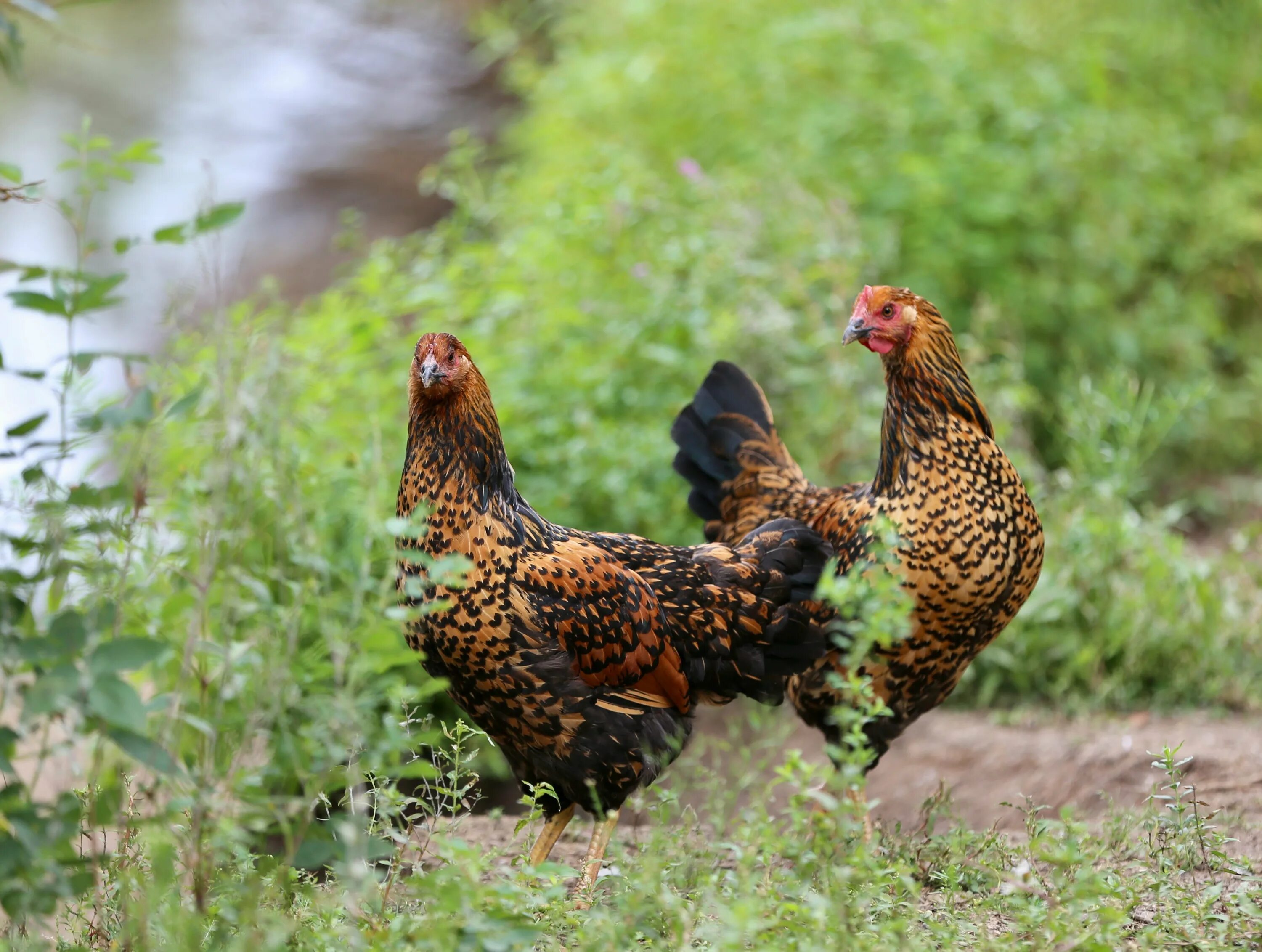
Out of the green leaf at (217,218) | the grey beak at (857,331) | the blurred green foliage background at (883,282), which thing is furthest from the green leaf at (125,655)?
the grey beak at (857,331)

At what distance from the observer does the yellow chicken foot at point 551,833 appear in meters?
3.12

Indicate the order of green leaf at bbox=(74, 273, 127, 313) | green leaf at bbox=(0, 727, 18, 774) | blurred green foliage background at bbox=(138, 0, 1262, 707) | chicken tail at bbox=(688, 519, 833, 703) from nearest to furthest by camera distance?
green leaf at bbox=(0, 727, 18, 774), green leaf at bbox=(74, 273, 127, 313), chicken tail at bbox=(688, 519, 833, 703), blurred green foliage background at bbox=(138, 0, 1262, 707)

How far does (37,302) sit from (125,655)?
72 cm

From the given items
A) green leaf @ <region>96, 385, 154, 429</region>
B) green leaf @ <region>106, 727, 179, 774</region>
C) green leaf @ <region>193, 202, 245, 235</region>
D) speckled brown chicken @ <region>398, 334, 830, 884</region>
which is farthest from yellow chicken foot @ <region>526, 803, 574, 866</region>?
green leaf @ <region>193, 202, 245, 235</region>

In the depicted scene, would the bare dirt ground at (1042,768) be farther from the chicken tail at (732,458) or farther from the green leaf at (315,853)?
the green leaf at (315,853)

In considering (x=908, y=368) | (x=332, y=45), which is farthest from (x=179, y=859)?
(x=332, y=45)

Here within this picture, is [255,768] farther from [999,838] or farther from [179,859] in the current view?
[999,838]

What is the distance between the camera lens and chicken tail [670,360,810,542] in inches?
152

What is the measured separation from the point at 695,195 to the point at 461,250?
3.79 feet

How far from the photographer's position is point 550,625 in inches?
114

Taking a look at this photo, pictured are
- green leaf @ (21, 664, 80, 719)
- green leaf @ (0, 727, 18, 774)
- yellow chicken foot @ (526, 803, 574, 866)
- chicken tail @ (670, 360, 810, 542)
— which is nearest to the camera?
green leaf @ (21, 664, 80, 719)

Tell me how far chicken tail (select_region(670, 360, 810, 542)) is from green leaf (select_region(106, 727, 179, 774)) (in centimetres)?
214

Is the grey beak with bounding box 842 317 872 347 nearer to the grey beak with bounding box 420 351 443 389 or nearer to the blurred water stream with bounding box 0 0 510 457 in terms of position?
the grey beak with bounding box 420 351 443 389

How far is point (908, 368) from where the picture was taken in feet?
10.9
